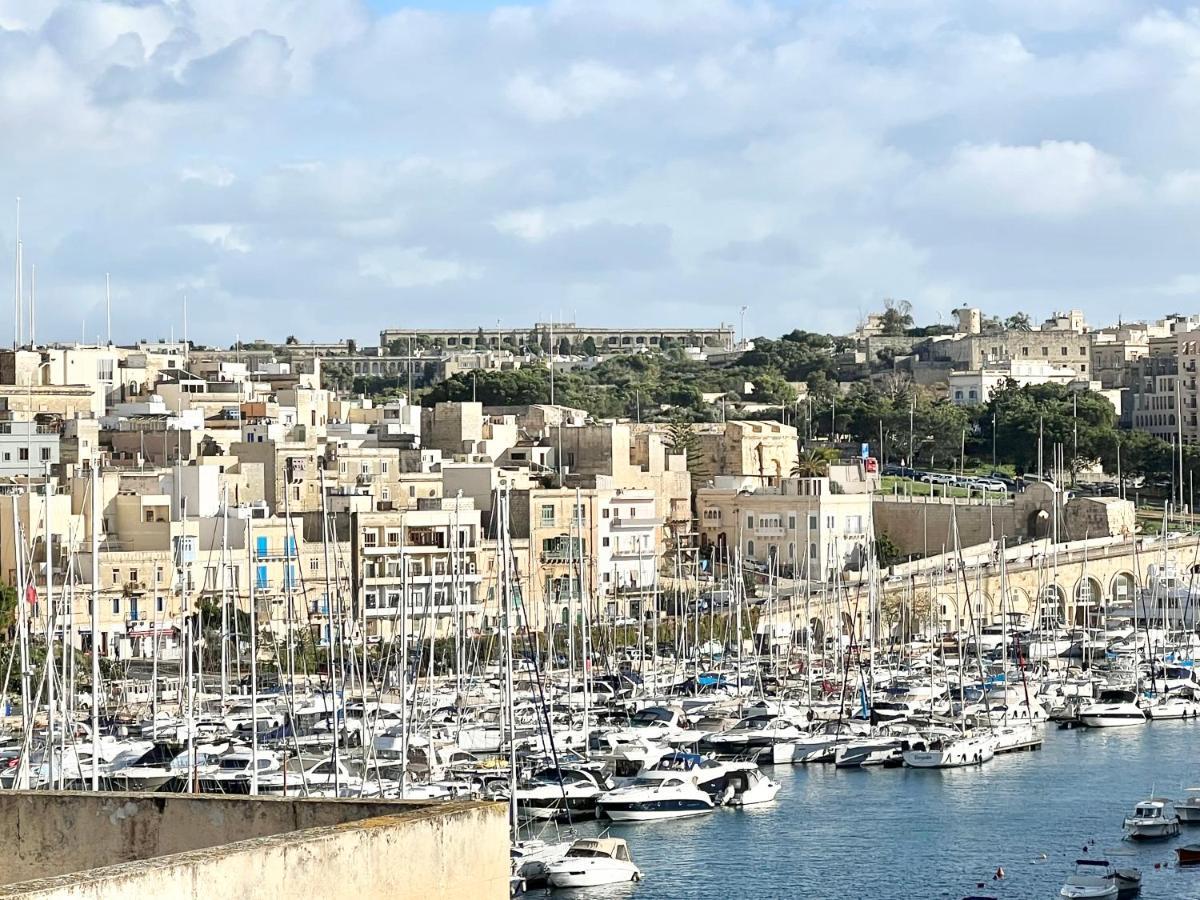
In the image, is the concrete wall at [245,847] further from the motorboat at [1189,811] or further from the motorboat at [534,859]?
the motorboat at [1189,811]

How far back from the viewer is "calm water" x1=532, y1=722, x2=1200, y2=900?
31.4 meters

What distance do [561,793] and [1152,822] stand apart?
8.24 m

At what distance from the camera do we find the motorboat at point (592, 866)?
3058cm

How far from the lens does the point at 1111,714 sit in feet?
160

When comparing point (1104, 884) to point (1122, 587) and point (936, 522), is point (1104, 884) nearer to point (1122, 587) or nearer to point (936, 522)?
point (1122, 587)

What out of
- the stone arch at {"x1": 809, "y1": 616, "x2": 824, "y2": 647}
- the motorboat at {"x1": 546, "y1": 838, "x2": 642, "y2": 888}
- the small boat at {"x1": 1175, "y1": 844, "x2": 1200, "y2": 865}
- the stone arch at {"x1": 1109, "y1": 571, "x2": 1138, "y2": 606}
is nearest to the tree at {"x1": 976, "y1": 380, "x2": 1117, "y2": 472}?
the stone arch at {"x1": 1109, "y1": 571, "x2": 1138, "y2": 606}

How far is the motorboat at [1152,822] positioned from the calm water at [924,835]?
24 cm

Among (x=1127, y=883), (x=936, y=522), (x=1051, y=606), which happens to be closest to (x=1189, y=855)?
(x=1127, y=883)

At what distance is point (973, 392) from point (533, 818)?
7295cm

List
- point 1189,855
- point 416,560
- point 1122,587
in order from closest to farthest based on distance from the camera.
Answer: point 1189,855 < point 416,560 < point 1122,587

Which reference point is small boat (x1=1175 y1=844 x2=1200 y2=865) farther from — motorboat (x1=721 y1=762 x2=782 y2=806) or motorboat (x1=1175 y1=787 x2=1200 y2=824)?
motorboat (x1=721 y1=762 x2=782 y2=806)

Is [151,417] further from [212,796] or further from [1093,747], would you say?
[212,796]

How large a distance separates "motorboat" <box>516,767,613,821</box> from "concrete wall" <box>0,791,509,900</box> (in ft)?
89.2

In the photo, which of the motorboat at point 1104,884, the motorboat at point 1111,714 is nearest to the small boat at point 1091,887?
the motorboat at point 1104,884
